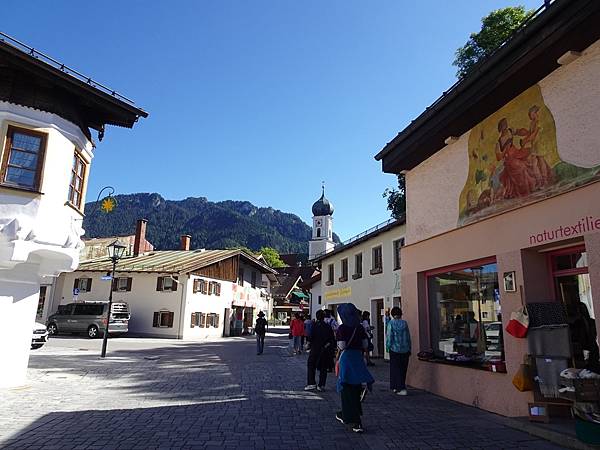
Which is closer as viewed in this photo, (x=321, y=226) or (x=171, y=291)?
(x=171, y=291)

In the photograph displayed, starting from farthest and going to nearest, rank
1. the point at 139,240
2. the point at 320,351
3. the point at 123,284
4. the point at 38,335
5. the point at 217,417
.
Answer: the point at 139,240 → the point at 123,284 → the point at 38,335 → the point at 320,351 → the point at 217,417

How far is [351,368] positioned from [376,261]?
13.5 meters

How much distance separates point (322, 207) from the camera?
86.6 metres

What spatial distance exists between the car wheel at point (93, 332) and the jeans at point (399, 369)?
24308 mm

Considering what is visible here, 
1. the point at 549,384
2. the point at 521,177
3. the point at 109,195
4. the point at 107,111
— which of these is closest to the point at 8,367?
the point at 107,111

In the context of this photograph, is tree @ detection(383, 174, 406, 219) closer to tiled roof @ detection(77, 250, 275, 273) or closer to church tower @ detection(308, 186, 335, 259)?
tiled roof @ detection(77, 250, 275, 273)

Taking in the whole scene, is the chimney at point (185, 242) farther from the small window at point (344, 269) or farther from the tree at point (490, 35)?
the tree at point (490, 35)

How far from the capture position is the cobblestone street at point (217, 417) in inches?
225

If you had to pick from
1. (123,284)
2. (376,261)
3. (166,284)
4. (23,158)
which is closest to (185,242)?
(123,284)

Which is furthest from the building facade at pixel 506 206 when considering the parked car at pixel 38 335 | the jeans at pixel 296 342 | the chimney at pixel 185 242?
the chimney at pixel 185 242

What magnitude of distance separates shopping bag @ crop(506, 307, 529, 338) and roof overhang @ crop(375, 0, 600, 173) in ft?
12.3

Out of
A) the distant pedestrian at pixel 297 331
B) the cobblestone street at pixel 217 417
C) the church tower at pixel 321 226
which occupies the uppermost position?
the church tower at pixel 321 226

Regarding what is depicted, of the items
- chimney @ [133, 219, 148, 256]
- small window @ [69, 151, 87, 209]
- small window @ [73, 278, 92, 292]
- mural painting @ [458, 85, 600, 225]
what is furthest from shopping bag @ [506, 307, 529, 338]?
chimney @ [133, 219, 148, 256]

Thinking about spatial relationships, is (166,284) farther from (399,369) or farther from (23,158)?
(399,369)
